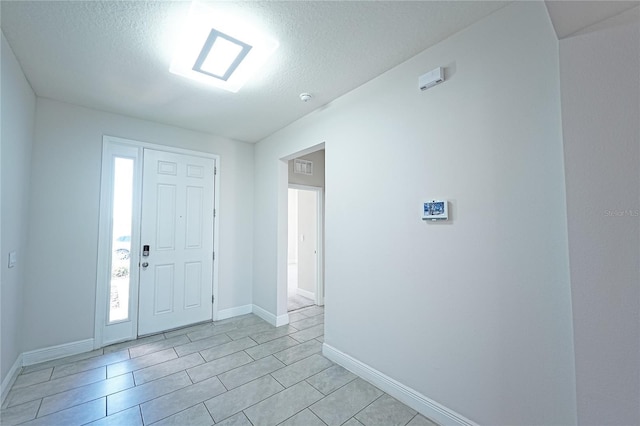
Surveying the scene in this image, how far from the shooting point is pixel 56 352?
2.69 m

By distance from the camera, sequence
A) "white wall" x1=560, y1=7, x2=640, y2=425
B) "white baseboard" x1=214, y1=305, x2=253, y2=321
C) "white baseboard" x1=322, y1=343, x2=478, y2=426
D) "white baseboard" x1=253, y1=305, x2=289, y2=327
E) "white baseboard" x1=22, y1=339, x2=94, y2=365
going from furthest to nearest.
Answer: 1. "white baseboard" x1=214, y1=305, x2=253, y2=321
2. "white baseboard" x1=253, y1=305, x2=289, y2=327
3. "white baseboard" x1=22, y1=339, x2=94, y2=365
4. "white baseboard" x1=322, y1=343, x2=478, y2=426
5. "white wall" x1=560, y1=7, x2=640, y2=425

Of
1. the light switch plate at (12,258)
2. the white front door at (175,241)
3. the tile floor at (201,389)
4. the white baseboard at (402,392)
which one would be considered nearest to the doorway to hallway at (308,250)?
the white front door at (175,241)

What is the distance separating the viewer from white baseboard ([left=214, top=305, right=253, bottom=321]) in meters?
3.81

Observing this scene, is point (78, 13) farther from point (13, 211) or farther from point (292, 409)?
point (292, 409)

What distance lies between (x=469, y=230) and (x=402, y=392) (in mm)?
1338

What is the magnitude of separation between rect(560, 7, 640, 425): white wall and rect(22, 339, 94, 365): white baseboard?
160 inches

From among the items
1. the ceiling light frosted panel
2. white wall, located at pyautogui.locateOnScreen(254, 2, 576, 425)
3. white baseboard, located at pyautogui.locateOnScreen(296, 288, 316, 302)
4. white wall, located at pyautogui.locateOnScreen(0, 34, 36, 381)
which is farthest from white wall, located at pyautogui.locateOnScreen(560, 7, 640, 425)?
white baseboard, located at pyautogui.locateOnScreen(296, 288, 316, 302)

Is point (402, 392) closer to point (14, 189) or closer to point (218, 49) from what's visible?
point (218, 49)

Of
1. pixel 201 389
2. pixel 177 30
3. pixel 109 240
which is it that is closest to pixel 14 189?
pixel 109 240

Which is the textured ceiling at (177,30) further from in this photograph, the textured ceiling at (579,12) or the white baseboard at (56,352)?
the white baseboard at (56,352)

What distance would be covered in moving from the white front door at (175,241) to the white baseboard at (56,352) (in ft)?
1.66

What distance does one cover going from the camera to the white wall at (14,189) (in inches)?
76.5

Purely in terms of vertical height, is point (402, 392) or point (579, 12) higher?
point (579, 12)

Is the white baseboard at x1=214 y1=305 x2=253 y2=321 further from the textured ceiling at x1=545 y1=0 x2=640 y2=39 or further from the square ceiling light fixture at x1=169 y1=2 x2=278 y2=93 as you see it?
the textured ceiling at x1=545 y1=0 x2=640 y2=39
